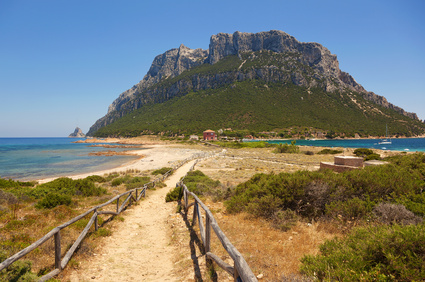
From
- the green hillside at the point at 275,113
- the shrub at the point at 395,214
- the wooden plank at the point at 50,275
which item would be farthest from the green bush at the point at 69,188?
the green hillside at the point at 275,113

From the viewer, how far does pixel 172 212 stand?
986cm

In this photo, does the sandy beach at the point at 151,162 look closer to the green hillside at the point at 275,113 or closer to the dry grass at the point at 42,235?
the dry grass at the point at 42,235

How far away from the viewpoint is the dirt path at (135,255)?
4.59 m

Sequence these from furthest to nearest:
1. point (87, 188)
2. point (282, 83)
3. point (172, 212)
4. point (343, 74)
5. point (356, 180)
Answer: point (343, 74) → point (282, 83) → point (87, 188) → point (172, 212) → point (356, 180)

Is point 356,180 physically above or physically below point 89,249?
above

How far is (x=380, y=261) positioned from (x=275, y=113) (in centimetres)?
12156

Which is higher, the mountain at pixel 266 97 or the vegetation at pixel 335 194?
the mountain at pixel 266 97

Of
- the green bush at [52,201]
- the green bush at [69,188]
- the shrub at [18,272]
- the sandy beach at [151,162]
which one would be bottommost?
the sandy beach at [151,162]

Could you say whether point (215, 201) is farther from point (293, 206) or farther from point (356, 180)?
point (356, 180)

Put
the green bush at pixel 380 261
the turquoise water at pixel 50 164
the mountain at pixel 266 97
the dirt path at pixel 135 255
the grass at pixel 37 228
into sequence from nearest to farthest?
the green bush at pixel 380 261 < the grass at pixel 37 228 < the dirt path at pixel 135 255 < the turquoise water at pixel 50 164 < the mountain at pixel 266 97

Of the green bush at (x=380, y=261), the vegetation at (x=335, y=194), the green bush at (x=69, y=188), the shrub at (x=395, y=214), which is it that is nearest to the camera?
the green bush at (x=380, y=261)

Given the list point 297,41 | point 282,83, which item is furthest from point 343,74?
point 282,83

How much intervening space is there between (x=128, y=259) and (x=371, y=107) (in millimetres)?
169606

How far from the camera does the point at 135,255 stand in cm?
575
